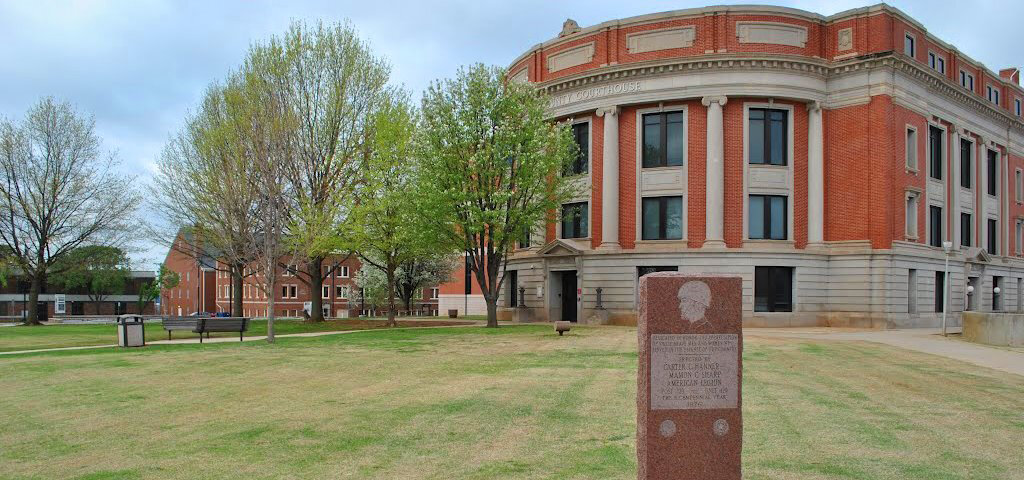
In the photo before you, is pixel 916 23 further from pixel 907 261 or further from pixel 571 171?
pixel 571 171

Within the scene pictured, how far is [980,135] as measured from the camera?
45844 mm

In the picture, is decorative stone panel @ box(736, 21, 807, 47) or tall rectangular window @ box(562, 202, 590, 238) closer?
decorative stone panel @ box(736, 21, 807, 47)

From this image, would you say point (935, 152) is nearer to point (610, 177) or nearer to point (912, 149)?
point (912, 149)

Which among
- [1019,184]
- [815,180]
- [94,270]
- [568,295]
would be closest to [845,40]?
[815,180]

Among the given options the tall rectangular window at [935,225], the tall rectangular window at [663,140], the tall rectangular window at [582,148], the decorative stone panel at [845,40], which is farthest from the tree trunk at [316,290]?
the tall rectangular window at [935,225]

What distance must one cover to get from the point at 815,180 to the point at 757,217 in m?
3.45

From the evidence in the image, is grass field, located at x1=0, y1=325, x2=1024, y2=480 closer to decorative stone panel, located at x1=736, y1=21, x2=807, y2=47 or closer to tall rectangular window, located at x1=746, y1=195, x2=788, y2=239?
tall rectangular window, located at x1=746, y1=195, x2=788, y2=239

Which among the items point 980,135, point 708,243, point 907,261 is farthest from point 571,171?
point 980,135

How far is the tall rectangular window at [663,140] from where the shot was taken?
1527 inches

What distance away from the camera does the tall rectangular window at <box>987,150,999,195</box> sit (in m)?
48.5

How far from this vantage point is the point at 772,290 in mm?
37156

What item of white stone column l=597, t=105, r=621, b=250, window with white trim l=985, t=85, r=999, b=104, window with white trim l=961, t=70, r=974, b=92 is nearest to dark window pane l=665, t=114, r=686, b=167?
white stone column l=597, t=105, r=621, b=250

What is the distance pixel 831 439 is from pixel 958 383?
7.01 m

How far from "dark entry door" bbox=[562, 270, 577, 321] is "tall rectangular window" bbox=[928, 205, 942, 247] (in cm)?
1927
